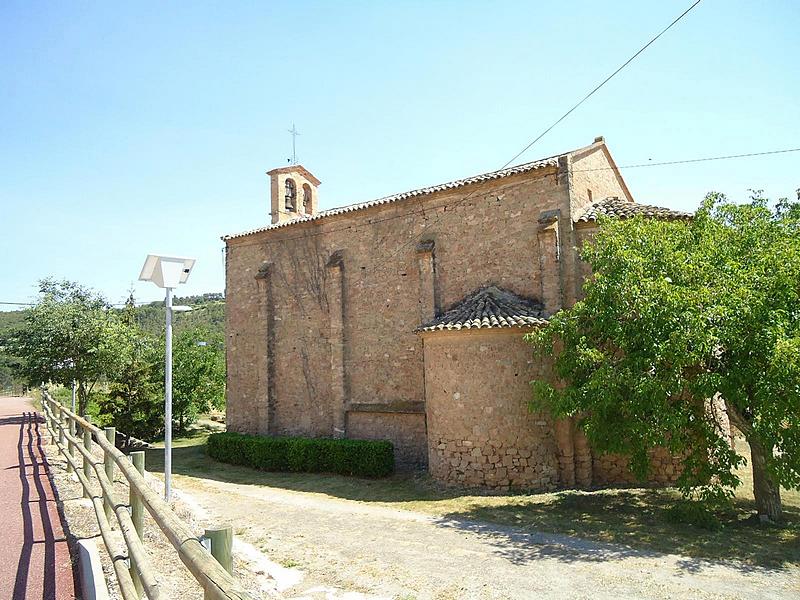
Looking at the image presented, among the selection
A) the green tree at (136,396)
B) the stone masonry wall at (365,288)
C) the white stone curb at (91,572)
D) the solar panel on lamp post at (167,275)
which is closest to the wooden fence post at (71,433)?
the solar panel on lamp post at (167,275)

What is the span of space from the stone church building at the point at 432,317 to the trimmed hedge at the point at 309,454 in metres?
1.04

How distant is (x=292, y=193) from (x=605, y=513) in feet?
58.5

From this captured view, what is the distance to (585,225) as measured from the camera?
44.8ft

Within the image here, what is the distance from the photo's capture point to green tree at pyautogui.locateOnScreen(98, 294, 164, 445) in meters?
21.5

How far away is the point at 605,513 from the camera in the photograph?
10672mm

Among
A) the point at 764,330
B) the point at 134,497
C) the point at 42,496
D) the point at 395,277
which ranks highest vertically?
the point at 395,277

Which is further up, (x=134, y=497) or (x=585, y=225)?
(x=585, y=225)

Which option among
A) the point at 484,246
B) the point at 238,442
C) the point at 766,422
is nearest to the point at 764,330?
the point at 766,422

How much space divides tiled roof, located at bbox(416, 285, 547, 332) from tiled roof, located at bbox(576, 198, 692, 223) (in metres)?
2.73

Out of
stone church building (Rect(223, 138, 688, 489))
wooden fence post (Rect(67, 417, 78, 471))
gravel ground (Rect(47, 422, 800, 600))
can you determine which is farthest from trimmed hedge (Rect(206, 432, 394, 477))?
wooden fence post (Rect(67, 417, 78, 471))

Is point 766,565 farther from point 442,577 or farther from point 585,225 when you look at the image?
point 585,225

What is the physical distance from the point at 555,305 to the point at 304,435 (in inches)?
400

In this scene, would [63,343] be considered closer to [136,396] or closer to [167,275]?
[136,396]

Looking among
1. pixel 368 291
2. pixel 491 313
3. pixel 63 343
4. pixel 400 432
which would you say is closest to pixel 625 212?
pixel 491 313
